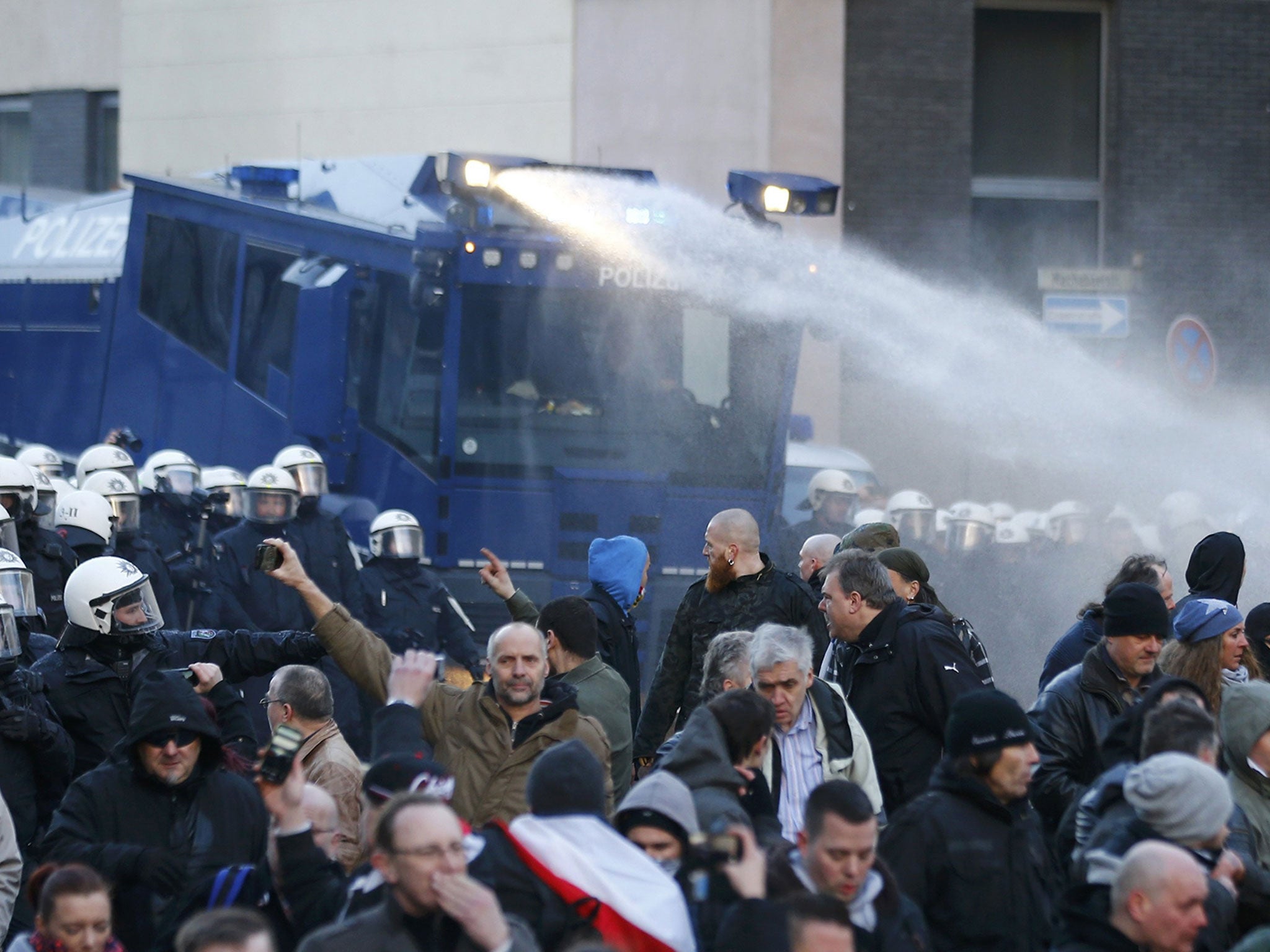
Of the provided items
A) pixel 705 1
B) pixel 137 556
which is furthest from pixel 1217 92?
pixel 137 556

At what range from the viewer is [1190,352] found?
15203 mm

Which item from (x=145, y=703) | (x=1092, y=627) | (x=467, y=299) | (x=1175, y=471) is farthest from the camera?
(x=1175, y=471)

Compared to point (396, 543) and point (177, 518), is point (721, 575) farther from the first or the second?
point (177, 518)

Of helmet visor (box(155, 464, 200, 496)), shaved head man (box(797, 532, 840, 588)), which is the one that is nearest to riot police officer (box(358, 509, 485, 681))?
helmet visor (box(155, 464, 200, 496))

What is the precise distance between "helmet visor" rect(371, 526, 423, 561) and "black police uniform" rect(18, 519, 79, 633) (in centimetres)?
219

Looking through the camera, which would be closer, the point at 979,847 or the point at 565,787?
the point at 565,787

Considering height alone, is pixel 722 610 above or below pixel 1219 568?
below

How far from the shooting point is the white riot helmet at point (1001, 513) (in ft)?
52.1

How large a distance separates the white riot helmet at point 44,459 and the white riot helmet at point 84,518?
256cm

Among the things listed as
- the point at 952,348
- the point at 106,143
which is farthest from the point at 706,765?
the point at 106,143

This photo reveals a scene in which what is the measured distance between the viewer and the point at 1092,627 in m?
7.22

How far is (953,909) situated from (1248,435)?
15.5m

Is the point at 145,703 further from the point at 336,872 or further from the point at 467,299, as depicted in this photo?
the point at 467,299

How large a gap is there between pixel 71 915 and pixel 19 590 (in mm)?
A: 3408
